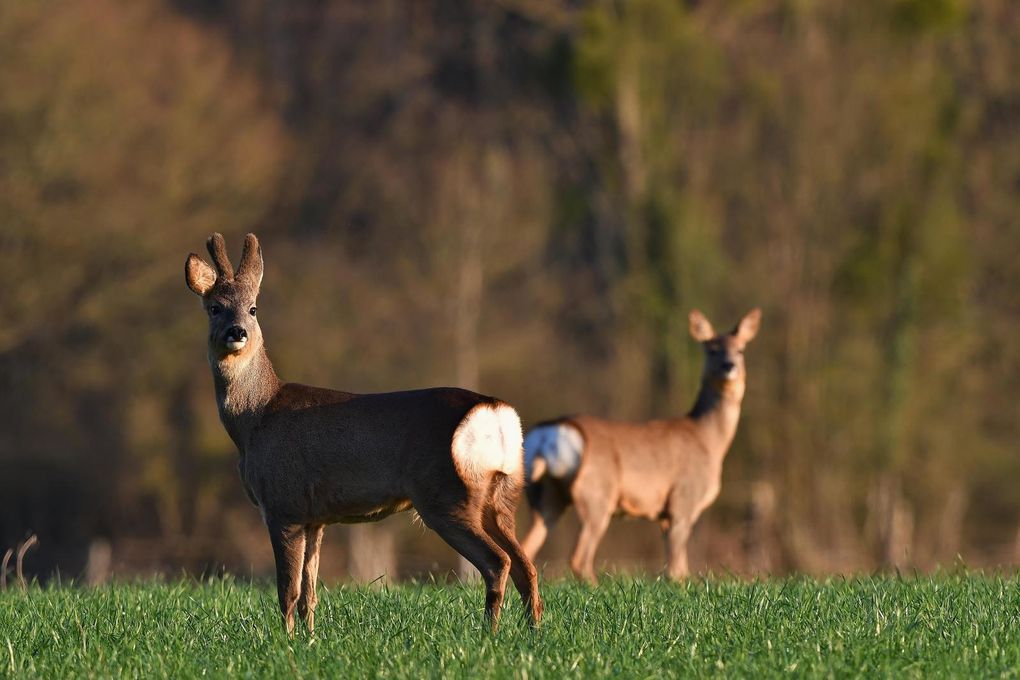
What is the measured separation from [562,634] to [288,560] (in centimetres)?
122

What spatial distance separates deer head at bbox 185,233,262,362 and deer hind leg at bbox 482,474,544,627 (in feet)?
4.20

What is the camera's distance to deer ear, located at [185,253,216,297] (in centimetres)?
761

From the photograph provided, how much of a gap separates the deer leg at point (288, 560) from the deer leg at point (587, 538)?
4.43 m

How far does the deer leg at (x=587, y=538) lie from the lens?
11492 millimetres

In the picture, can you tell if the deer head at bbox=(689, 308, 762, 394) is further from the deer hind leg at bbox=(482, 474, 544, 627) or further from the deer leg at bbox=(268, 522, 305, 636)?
the deer leg at bbox=(268, 522, 305, 636)

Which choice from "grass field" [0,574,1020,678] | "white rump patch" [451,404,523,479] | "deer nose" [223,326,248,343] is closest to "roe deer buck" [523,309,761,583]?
"grass field" [0,574,1020,678]

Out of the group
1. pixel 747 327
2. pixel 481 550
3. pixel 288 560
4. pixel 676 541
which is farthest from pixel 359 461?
pixel 747 327

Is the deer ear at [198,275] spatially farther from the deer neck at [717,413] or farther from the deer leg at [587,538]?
the deer neck at [717,413]

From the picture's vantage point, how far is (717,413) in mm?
12523

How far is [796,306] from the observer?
26.5m

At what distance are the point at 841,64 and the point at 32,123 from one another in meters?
11.6

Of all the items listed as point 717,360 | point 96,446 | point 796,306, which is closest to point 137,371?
point 96,446

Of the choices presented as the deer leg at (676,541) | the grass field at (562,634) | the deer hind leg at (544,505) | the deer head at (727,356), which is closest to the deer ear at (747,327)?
the deer head at (727,356)

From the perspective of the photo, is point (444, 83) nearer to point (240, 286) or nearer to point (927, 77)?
point (927, 77)
